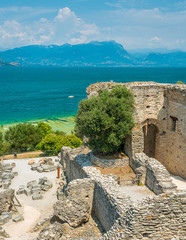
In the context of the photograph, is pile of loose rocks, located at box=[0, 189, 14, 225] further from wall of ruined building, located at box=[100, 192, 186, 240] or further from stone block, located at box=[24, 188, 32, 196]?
wall of ruined building, located at box=[100, 192, 186, 240]

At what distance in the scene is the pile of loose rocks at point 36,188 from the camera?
21195mm

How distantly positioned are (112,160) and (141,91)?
5.87m

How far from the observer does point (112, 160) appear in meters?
18.2

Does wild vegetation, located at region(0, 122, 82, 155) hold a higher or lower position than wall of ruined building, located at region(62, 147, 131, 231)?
lower

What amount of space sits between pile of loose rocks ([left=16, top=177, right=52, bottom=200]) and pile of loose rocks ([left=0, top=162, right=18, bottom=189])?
1462 millimetres

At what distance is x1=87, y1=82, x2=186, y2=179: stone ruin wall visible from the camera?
1814cm

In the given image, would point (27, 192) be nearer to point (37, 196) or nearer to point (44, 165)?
point (37, 196)

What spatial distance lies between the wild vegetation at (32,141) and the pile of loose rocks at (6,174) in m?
5.81

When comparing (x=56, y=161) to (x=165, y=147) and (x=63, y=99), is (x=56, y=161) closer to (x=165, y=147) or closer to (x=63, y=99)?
(x=165, y=147)

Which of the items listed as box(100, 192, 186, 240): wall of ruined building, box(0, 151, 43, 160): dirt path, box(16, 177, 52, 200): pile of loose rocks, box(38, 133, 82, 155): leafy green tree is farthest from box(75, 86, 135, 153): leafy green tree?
box(0, 151, 43, 160): dirt path

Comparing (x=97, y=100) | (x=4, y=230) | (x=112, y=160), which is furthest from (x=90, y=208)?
(x=97, y=100)

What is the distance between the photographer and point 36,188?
71.8ft

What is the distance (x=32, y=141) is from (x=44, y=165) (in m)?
10.4

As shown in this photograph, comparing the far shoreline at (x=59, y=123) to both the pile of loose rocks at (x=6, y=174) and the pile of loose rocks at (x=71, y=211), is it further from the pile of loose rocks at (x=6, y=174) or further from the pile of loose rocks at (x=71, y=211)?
the pile of loose rocks at (x=71, y=211)
